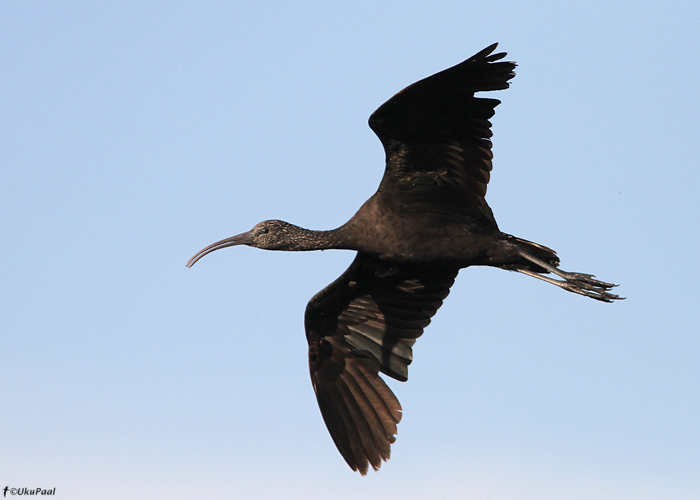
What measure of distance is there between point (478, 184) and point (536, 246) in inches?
36.7

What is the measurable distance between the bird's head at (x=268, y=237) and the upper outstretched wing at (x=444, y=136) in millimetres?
1362

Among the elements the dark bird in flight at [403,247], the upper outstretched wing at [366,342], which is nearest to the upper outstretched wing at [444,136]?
the dark bird in flight at [403,247]

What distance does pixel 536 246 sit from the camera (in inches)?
412

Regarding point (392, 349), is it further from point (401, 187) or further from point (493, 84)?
point (493, 84)

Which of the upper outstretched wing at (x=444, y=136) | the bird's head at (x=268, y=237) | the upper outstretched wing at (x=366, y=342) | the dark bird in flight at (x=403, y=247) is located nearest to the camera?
the upper outstretched wing at (x=444, y=136)

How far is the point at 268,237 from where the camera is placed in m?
11.3

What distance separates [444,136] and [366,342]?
3.14 meters

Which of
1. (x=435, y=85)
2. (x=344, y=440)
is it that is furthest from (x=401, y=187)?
(x=344, y=440)

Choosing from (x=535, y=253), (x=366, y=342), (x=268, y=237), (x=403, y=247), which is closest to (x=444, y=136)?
(x=403, y=247)

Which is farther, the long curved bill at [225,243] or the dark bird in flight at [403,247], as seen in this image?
the long curved bill at [225,243]

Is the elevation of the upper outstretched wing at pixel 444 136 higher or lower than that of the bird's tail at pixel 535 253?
higher

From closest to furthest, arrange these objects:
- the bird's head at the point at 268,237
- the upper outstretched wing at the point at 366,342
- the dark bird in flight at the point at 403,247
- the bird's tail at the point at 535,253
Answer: the dark bird in flight at the point at 403,247 < the bird's tail at the point at 535,253 < the bird's head at the point at 268,237 < the upper outstretched wing at the point at 366,342

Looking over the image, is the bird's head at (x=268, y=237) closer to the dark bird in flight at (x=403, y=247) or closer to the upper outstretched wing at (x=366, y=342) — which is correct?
the dark bird in flight at (x=403, y=247)

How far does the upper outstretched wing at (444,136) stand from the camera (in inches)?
378
